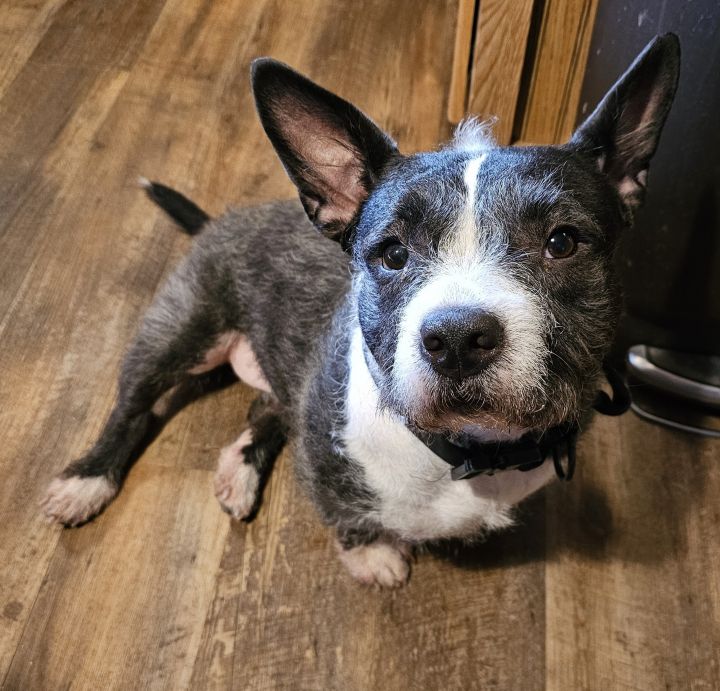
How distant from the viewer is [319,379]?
1.80 meters

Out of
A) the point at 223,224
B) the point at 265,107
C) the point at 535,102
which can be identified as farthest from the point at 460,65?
the point at 265,107

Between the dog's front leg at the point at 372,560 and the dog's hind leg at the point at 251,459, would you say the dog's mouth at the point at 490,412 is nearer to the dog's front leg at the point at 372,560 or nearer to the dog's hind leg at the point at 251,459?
the dog's front leg at the point at 372,560

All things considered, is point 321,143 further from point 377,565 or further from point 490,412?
point 377,565

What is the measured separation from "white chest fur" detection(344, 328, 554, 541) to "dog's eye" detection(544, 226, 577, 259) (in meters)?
0.44

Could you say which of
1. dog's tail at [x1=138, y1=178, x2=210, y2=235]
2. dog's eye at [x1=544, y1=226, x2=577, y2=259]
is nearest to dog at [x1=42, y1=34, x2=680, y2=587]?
dog's eye at [x1=544, y1=226, x2=577, y2=259]

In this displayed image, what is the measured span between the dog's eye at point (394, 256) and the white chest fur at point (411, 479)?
9.5 inches

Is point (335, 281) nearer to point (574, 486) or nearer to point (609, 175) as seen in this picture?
point (609, 175)

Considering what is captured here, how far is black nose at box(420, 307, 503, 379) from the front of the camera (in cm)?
116

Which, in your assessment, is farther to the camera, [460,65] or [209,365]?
[460,65]

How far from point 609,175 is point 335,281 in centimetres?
75

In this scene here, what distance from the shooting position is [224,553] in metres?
2.07

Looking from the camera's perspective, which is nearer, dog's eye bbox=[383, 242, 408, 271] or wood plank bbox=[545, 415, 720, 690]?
dog's eye bbox=[383, 242, 408, 271]

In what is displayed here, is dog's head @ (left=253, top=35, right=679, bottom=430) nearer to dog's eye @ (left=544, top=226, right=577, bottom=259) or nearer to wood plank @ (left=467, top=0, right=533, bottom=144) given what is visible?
dog's eye @ (left=544, top=226, right=577, bottom=259)

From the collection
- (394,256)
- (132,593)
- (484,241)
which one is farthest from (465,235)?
(132,593)
